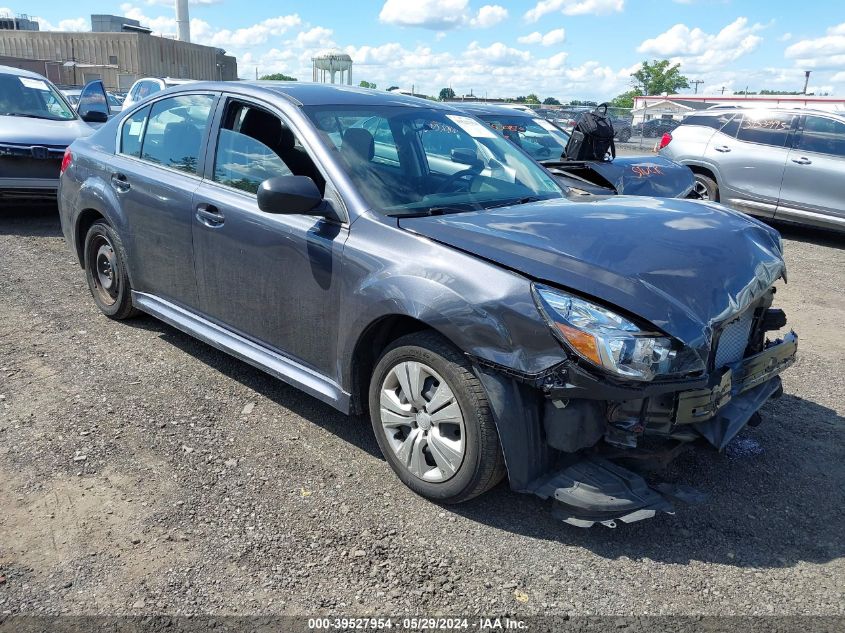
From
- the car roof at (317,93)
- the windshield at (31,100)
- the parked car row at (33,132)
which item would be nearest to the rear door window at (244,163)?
the car roof at (317,93)

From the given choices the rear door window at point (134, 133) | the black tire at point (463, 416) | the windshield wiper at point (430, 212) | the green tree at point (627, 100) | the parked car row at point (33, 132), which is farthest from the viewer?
the green tree at point (627, 100)

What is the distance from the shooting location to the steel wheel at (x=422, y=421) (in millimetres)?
3014

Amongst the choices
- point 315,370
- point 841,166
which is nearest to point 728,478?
point 315,370

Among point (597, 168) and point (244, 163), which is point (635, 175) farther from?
point (244, 163)

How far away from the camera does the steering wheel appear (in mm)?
3730

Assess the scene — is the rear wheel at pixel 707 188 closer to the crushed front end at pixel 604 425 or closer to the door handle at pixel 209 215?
the crushed front end at pixel 604 425

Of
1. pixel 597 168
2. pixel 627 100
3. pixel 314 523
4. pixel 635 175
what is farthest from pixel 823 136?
pixel 627 100

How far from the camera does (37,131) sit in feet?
28.0

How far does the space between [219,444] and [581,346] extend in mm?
2046

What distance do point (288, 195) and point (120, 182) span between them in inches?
82.8

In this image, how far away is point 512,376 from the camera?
2.77 metres

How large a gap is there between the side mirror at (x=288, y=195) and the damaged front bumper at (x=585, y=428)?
1.17m

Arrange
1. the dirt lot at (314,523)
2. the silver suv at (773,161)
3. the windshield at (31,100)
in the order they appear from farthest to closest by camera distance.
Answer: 1. the silver suv at (773,161)
2. the windshield at (31,100)
3. the dirt lot at (314,523)

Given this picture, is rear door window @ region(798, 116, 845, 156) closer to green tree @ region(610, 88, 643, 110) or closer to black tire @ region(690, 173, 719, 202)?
black tire @ region(690, 173, 719, 202)
